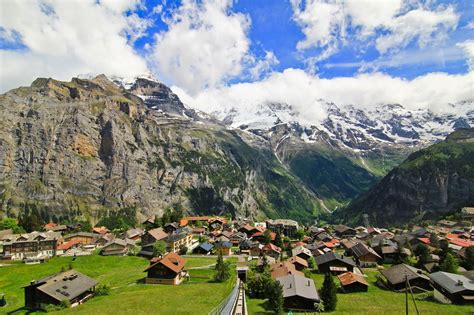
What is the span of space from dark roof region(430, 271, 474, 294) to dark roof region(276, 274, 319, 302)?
2427cm

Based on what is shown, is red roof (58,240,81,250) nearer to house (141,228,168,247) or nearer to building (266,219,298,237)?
house (141,228,168,247)

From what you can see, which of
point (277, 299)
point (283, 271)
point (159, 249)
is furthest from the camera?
point (159, 249)

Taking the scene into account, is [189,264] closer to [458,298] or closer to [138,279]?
[138,279]

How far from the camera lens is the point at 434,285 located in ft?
219

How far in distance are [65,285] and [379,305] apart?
194 ft

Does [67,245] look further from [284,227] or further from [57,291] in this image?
[284,227]

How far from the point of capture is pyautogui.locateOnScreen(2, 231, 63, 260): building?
115m

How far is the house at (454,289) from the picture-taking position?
5735 centimetres

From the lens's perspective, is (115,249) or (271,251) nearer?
(271,251)

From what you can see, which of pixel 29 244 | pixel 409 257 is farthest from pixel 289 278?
pixel 29 244

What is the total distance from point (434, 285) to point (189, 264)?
61.8 meters

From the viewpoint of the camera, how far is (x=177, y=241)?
120m

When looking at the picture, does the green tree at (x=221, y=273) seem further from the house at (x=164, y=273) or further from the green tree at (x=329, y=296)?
the green tree at (x=329, y=296)

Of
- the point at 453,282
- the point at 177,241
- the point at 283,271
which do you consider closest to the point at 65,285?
the point at 283,271
